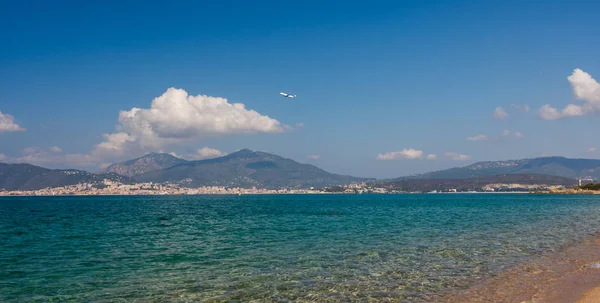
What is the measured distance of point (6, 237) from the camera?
1622 inches

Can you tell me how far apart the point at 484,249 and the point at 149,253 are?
74.6ft

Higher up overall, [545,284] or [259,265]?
[259,265]

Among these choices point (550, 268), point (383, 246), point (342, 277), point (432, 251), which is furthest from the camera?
point (383, 246)

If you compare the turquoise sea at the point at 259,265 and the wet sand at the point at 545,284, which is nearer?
the wet sand at the point at 545,284

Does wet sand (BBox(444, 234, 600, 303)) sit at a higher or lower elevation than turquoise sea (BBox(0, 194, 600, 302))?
lower

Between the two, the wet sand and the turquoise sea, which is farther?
the turquoise sea

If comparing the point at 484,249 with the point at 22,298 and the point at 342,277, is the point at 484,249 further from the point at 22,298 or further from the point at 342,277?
the point at 22,298

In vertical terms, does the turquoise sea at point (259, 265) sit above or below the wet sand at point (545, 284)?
above

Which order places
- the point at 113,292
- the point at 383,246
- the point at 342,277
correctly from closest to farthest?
the point at 113,292, the point at 342,277, the point at 383,246

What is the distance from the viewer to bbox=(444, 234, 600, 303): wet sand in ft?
55.0

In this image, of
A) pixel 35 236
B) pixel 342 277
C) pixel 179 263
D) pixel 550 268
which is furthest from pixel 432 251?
pixel 35 236

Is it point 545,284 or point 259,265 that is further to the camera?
point 259,265

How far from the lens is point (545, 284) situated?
63.1ft

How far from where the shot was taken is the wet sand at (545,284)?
16766mm
